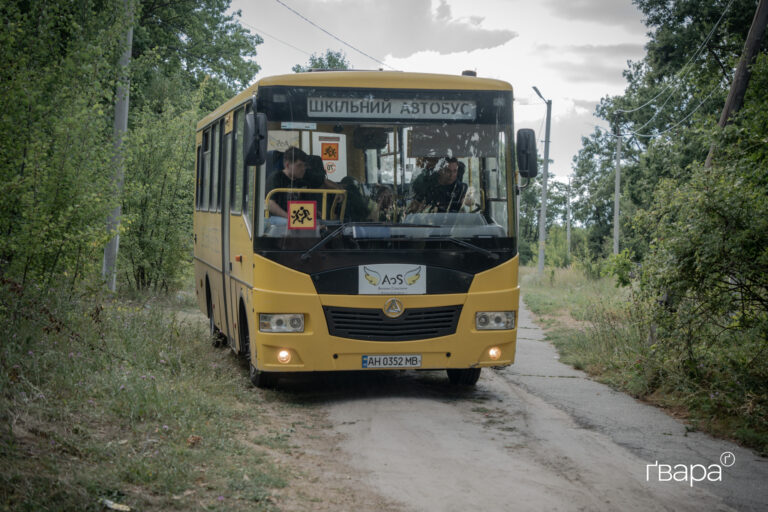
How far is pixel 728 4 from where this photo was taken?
2506 centimetres

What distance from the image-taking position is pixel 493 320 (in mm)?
9891

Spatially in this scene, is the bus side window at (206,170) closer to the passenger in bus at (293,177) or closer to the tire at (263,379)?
the tire at (263,379)

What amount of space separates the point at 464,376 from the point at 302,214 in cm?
300

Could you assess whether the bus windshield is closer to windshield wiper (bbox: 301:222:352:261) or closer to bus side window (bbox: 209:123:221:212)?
windshield wiper (bbox: 301:222:352:261)

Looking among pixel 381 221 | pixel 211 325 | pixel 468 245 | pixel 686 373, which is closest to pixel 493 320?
pixel 468 245

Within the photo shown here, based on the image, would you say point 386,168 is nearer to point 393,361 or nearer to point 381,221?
point 381,221

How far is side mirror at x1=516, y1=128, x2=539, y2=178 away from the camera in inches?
382

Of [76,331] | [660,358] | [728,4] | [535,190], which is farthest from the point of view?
[535,190]

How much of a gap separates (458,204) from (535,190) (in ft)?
342

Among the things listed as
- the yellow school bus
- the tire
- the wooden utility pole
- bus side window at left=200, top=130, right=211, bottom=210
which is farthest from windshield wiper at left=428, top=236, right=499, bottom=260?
bus side window at left=200, top=130, right=211, bottom=210

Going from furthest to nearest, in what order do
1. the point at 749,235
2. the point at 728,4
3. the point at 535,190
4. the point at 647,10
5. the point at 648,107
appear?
the point at 535,190, the point at 648,107, the point at 647,10, the point at 728,4, the point at 749,235

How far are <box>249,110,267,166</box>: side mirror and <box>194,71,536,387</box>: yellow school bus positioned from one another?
0.05ft

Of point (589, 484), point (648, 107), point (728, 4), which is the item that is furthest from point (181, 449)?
point (648, 107)

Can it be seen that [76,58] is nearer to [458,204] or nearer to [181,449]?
[458,204]
